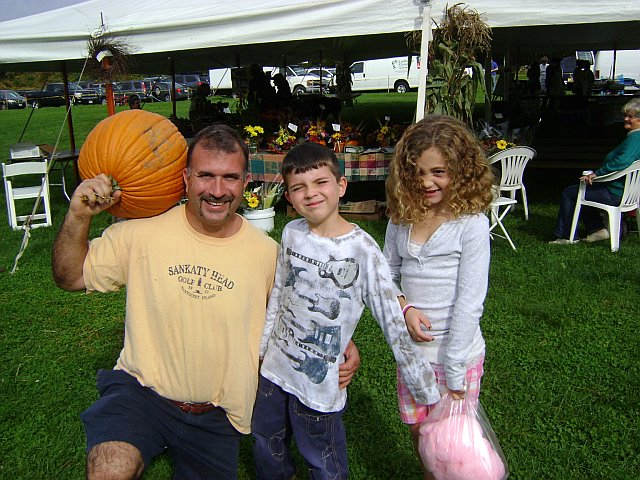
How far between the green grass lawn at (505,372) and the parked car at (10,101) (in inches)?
1359

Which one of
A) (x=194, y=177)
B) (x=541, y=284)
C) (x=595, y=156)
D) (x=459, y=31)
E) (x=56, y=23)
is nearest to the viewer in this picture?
(x=194, y=177)

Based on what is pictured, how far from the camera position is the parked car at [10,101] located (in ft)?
118

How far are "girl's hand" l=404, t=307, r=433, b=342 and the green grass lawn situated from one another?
105 cm

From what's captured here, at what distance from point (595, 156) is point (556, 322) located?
6.73 meters

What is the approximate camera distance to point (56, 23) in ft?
22.7

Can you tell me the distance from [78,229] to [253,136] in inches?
252

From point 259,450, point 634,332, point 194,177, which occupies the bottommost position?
point 634,332

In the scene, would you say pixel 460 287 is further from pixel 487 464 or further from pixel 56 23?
pixel 56 23

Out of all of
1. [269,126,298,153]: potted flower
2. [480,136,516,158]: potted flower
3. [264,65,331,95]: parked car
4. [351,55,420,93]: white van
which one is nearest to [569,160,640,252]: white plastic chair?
[480,136,516,158]: potted flower

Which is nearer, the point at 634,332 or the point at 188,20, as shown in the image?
the point at 634,332

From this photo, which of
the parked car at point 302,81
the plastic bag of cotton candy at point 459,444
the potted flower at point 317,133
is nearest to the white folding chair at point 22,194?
the potted flower at point 317,133

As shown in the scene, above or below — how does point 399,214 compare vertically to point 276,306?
above

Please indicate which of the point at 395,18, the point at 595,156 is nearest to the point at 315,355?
the point at 395,18

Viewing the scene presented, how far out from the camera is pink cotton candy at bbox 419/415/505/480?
6.94ft
